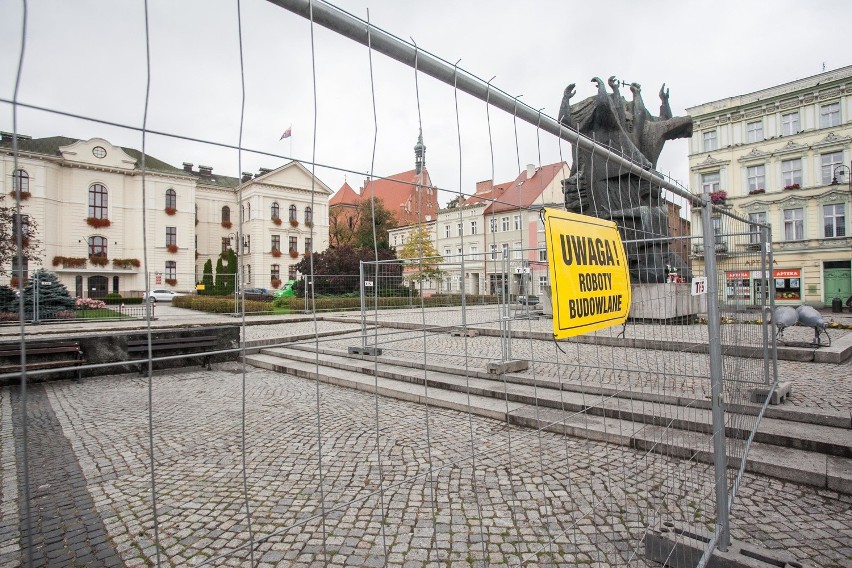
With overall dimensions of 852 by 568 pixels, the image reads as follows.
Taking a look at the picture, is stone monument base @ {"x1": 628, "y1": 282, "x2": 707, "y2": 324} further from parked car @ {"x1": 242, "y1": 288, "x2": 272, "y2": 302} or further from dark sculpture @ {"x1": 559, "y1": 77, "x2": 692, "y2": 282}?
parked car @ {"x1": 242, "y1": 288, "x2": 272, "y2": 302}

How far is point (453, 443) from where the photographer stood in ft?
14.6

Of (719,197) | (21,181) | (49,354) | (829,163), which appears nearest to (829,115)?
(829,163)

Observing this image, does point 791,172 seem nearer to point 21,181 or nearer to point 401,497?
point 401,497

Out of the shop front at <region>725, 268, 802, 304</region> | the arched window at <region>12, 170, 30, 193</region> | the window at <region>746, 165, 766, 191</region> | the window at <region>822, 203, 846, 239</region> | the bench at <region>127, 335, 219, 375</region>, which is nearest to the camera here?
the arched window at <region>12, 170, 30, 193</region>

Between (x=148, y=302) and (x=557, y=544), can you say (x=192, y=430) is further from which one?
(x=148, y=302)

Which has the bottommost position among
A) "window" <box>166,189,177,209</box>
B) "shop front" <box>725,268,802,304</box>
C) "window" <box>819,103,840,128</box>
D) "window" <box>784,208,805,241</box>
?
"shop front" <box>725,268,802,304</box>

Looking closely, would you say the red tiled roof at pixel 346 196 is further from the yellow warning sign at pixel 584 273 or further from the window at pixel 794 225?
the window at pixel 794 225

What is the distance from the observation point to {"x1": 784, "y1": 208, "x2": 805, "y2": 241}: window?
29.1 metres

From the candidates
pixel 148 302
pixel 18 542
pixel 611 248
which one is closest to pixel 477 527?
pixel 611 248

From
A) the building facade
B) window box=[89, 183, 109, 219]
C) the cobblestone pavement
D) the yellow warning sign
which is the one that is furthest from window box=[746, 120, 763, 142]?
window box=[89, 183, 109, 219]

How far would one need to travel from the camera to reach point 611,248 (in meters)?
2.32

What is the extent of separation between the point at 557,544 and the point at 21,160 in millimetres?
3018

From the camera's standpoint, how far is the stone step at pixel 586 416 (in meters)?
3.44

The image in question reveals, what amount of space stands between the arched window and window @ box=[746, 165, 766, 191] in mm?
39024
